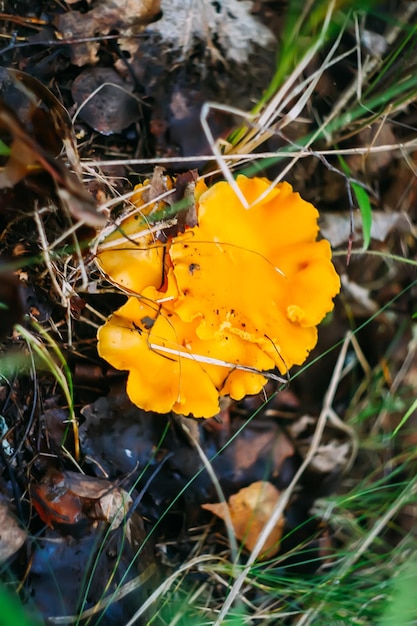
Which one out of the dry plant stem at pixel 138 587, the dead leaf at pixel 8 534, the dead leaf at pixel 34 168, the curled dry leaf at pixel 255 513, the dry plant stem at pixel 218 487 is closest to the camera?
the dead leaf at pixel 34 168

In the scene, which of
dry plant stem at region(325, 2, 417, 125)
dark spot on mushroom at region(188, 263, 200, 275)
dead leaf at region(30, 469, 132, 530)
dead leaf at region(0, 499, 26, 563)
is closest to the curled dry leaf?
dead leaf at region(30, 469, 132, 530)

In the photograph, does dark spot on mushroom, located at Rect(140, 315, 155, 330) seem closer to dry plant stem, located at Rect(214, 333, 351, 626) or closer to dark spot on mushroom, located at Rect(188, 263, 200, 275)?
dark spot on mushroom, located at Rect(188, 263, 200, 275)

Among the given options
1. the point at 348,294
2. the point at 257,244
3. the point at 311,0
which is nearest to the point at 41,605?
the point at 257,244

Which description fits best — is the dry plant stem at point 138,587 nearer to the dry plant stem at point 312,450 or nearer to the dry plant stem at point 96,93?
the dry plant stem at point 312,450

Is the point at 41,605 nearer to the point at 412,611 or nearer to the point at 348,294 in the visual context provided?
the point at 412,611

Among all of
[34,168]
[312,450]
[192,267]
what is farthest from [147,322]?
[312,450]

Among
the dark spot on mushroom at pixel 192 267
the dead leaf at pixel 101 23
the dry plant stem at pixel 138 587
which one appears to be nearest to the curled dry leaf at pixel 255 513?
the dry plant stem at pixel 138 587

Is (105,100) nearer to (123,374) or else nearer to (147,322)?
(147,322)
